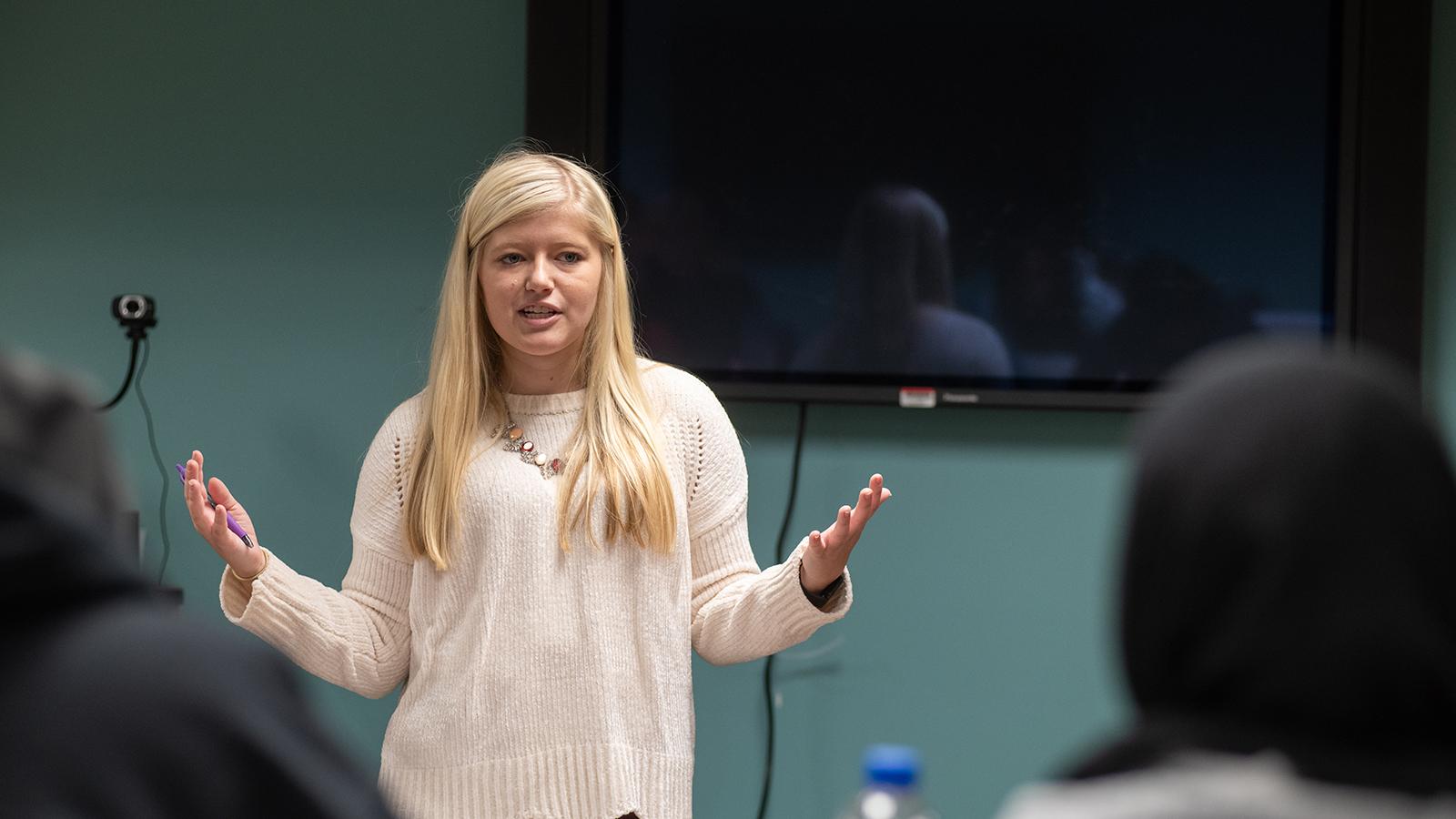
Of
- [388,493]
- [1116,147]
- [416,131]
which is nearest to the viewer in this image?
[388,493]

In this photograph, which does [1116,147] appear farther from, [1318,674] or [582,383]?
[1318,674]

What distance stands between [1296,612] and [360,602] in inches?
62.6

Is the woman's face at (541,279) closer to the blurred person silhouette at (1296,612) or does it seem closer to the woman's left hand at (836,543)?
the woman's left hand at (836,543)

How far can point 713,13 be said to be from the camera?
2639mm

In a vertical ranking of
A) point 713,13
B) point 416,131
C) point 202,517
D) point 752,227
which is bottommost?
point 202,517

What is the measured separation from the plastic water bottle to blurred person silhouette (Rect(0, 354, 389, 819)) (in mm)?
490

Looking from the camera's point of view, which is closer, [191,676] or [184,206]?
[191,676]

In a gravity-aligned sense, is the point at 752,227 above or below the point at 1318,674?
above

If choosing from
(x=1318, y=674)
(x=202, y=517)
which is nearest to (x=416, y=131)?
(x=202, y=517)

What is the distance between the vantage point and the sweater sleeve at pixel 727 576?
2004 millimetres

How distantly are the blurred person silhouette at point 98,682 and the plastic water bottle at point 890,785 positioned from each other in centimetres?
49

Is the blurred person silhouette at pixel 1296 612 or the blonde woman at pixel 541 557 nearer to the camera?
the blurred person silhouette at pixel 1296 612

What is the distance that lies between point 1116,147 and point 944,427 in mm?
596

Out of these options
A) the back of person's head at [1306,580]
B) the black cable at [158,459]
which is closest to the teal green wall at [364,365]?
the black cable at [158,459]
